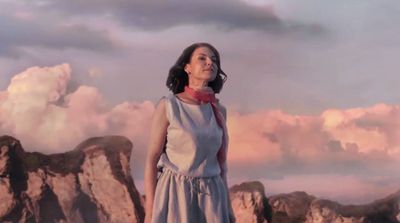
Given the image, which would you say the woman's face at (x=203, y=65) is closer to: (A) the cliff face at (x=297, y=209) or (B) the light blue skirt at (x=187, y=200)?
(B) the light blue skirt at (x=187, y=200)

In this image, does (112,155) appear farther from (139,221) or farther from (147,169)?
(147,169)

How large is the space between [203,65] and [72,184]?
29.7 feet

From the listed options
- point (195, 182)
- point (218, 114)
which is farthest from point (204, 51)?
point (195, 182)

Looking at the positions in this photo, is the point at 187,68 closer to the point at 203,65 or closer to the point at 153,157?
the point at 203,65

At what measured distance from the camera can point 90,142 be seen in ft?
38.9

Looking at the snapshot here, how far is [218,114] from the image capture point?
347cm

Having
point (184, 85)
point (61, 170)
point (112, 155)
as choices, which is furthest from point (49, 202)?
point (184, 85)

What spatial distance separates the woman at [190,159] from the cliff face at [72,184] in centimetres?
841

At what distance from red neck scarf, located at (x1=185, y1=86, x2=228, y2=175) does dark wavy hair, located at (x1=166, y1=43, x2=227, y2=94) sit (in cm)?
7

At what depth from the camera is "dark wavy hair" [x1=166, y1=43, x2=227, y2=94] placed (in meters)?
3.54

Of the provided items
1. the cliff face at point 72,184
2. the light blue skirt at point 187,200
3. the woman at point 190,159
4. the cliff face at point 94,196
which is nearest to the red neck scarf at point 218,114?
the woman at point 190,159

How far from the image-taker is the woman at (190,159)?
3.32m

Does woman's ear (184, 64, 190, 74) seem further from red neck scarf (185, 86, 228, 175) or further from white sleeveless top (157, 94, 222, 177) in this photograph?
white sleeveless top (157, 94, 222, 177)

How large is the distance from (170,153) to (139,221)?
8.63 metres
